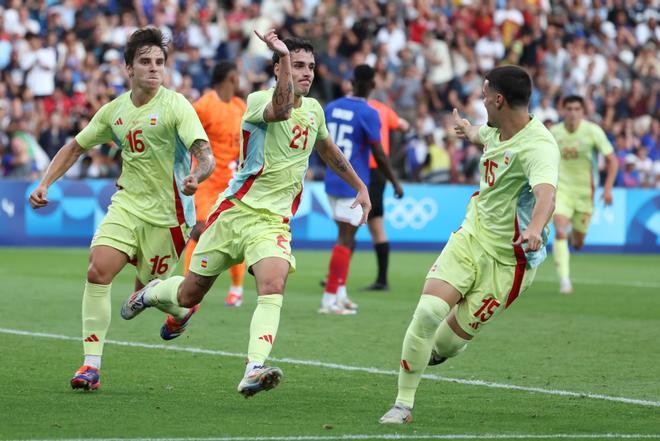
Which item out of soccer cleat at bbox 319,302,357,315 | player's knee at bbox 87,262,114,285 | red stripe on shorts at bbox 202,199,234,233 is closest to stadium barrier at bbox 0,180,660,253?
soccer cleat at bbox 319,302,357,315

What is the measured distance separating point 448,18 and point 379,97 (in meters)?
4.97

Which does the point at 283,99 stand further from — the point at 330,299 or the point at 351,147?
the point at 351,147

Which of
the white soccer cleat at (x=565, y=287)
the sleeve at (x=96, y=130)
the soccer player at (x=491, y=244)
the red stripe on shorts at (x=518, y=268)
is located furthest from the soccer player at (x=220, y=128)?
the red stripe on shorts at (x=518, y=268)

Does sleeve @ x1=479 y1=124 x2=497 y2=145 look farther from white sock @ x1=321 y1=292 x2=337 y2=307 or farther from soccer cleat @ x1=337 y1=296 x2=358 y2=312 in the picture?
soccer cleat @ x1=337 y1=296 x2=358 y2=312

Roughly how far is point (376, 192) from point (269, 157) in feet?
25.8

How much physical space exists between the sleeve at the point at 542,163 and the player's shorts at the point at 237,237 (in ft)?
5.42

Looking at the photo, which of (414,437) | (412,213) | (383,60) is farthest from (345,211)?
(383,60)

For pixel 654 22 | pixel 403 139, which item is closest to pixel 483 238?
pixel 403 139

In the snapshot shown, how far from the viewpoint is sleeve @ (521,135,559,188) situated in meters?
7.10

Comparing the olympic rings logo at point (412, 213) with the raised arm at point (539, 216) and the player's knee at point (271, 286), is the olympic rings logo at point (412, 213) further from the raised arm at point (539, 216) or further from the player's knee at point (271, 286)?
the raised arm at point (539, 216)

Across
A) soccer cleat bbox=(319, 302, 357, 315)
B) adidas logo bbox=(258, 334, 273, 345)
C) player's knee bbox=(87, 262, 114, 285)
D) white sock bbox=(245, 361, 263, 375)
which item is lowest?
soccer cleat bbox=(319, 302, 357, 315)

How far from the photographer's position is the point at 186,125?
845 centimetres

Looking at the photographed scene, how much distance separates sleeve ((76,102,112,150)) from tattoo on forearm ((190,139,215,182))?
0.65 meters

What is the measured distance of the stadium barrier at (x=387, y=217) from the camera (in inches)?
874
